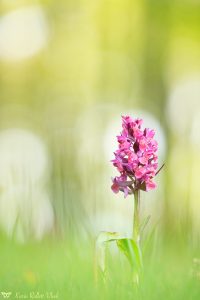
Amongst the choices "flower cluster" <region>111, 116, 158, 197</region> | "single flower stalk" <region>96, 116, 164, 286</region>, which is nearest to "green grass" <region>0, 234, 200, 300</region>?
"single flower stalk" <region>96, 116, 164, 286</region>

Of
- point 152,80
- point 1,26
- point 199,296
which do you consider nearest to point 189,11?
point 152,80

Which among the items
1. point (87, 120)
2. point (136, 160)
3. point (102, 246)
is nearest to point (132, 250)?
point (102, 246)

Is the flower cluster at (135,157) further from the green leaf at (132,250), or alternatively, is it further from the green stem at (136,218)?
the green leaf at (132,250)

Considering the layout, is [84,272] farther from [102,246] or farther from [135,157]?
[135,157]

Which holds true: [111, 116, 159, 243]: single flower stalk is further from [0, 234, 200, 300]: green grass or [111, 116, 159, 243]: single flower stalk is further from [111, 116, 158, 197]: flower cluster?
[0, 234, 200, 300]: green grass

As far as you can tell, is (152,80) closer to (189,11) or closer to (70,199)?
(189,11)

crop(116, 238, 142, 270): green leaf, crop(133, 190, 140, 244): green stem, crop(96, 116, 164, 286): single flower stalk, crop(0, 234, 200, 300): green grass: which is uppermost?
crop(96, 116, 164, 286): single flower stalk
